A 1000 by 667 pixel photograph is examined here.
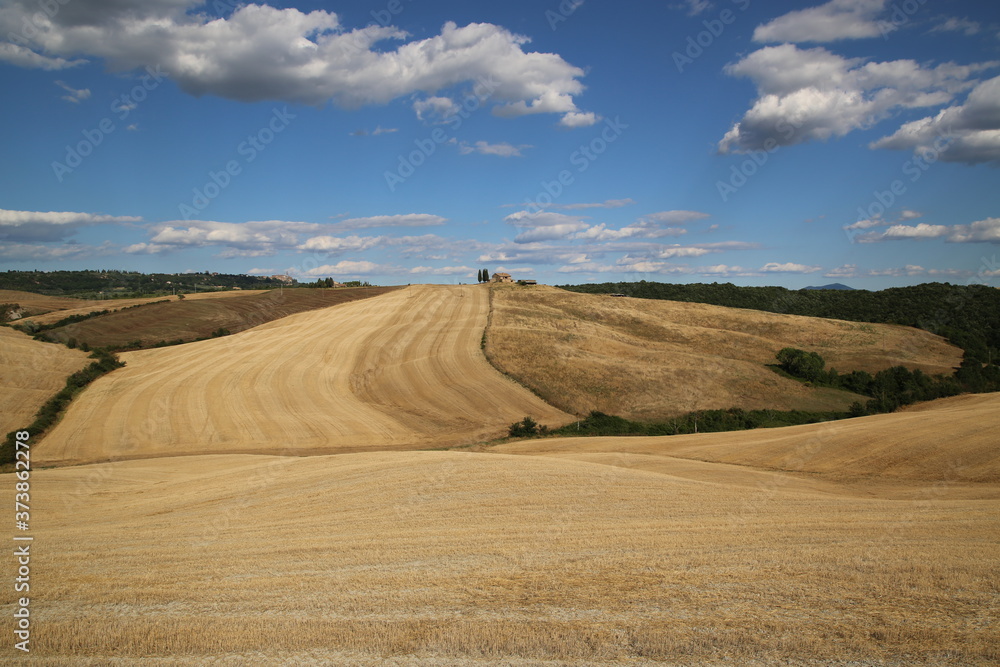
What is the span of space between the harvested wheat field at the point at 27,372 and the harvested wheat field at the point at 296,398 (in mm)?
2039

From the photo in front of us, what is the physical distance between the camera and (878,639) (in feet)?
24.8

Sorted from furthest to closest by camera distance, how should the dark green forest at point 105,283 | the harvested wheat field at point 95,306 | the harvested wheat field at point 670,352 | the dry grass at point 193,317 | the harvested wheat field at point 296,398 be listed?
the dark green forest at point 105,283 < the harvested wheat field at point 95,306 < the dry grass at point 193,317 < the harvested wheat field at point 670,352 < the harvested wheat field at point 296,398

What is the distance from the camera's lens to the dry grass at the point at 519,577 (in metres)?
7.81

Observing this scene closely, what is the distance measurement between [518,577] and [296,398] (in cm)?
3201

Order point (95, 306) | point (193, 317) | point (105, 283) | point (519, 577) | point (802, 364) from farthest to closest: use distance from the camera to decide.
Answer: point (105, 283) < point (95, 306) < point (193, 317) < point (802, 364) < point (519, 577)

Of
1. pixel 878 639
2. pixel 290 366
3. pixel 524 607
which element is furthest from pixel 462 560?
pixel 290 366

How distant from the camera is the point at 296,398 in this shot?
3884cm

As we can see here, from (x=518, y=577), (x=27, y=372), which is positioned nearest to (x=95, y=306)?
(x=27, y=372)

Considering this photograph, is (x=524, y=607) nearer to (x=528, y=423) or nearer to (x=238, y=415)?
(x=528, y=423)

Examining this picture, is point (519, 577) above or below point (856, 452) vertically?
above

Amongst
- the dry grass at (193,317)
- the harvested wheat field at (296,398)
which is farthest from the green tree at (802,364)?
the dry grass at (193,317)

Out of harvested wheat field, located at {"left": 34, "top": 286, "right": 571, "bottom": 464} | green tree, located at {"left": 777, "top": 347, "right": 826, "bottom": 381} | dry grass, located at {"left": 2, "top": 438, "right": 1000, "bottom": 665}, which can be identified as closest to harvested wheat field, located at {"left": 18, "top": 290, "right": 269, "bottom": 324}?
harvested wheat field, located at {"left": 34, "top": 286, "right": 571, "bottom": 464}

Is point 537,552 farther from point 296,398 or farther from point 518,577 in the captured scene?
point 296,398

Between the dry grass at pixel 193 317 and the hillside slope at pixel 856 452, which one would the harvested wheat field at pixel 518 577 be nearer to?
the hillside slope at pixel 856 452
